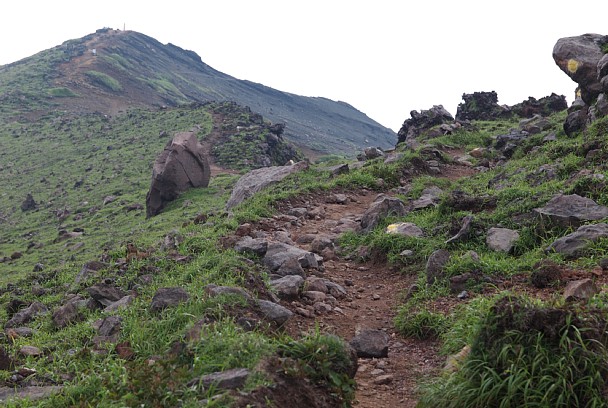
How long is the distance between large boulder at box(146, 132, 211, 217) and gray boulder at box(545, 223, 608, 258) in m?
18.9

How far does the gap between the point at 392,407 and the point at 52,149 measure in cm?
4056

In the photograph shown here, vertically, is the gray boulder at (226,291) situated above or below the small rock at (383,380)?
above

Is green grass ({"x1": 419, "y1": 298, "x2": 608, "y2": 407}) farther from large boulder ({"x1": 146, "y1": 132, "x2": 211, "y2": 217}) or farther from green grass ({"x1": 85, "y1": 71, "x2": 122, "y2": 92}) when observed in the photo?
green grass ({"x1": 85, "y1": 71, "x2": 122, "y2": 92})

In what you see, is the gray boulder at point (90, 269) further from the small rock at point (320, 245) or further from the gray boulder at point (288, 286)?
the gray boulder at point (288, 286)

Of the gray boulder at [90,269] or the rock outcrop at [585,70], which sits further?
the rock outcrop at [585,70]

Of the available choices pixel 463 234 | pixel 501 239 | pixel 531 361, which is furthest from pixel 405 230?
pixel 531 361

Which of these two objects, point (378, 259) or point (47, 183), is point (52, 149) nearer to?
point (47, 183)

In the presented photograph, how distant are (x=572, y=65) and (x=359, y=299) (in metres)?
9.89

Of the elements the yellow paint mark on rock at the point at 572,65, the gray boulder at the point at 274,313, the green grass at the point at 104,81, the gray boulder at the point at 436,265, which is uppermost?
the green grass at the point at 104,81

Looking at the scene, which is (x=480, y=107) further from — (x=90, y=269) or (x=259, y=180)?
(x=90, y=269)

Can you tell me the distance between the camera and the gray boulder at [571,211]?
6.66m

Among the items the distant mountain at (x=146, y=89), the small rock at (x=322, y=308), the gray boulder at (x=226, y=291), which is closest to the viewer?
the gray boulder at (x=226, y=291)

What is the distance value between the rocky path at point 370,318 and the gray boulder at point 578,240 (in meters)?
1.81

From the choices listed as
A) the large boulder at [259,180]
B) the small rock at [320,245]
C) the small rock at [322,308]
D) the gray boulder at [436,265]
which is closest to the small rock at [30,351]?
the small rock at [322,308]
